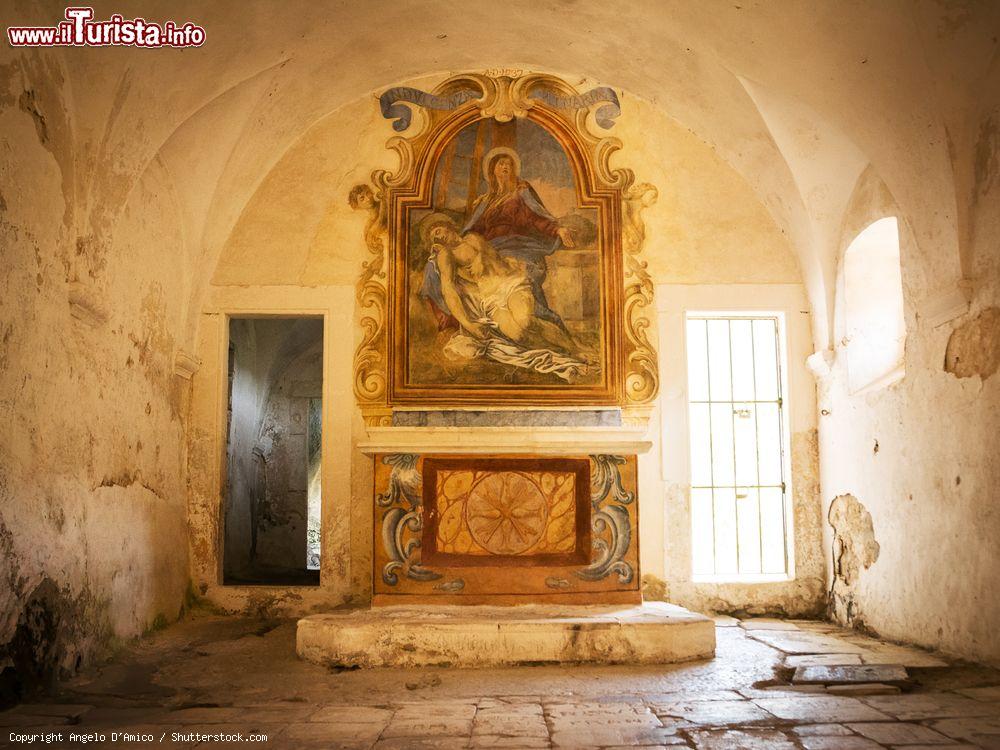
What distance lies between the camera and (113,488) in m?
5.86

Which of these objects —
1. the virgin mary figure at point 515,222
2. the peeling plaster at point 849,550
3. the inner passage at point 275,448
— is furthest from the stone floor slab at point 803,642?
the inner passage at point 275,448

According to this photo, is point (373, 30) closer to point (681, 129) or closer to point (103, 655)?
Result: point (681, 129)

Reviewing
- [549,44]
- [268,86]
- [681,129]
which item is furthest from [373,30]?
[681,129]

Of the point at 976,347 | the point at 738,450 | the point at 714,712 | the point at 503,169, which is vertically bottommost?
the point at 714,712

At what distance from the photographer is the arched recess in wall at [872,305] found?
22.3 ft

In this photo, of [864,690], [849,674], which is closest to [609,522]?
[849,674]

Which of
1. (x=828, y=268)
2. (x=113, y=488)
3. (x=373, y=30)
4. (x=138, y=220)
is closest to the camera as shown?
(x=113, y=488)

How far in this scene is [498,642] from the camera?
5262 mm

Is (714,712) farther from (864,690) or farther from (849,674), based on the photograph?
(849,674)

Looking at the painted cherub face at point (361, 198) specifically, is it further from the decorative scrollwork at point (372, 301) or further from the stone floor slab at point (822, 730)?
the stone floor slab at point (822, 730)

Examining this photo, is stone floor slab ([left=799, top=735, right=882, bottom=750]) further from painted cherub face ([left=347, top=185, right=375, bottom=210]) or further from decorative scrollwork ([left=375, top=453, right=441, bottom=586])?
painted cherub face ([left=347, top=185, right=375, bottom=210])

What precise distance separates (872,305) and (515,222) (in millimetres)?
2960

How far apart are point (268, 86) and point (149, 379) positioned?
2361 millimetres

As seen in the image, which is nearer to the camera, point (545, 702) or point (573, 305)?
point (545, 702)
